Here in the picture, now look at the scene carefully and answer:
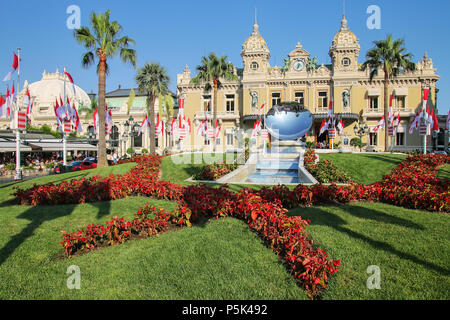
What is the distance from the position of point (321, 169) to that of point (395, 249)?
492 inches

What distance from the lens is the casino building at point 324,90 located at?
1598 inches

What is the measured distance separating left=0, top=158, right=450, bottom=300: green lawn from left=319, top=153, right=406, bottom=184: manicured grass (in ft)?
30.3

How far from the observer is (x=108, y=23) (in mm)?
22906

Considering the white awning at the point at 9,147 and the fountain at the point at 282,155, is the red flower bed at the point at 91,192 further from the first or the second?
the white awning at the point at 9,147

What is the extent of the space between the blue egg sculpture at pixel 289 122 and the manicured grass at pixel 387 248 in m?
26.4

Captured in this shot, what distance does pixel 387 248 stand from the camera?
5590 mm

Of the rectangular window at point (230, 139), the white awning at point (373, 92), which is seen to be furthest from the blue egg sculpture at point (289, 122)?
the white awning at point (373, 92)

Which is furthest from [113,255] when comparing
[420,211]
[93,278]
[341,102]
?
[341,102]

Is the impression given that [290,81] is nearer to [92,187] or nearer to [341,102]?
[341,102]

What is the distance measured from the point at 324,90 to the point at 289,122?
1104cm

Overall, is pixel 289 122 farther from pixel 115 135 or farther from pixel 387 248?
pixel 115 135

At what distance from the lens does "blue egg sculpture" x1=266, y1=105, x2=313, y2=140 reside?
1361 inches
